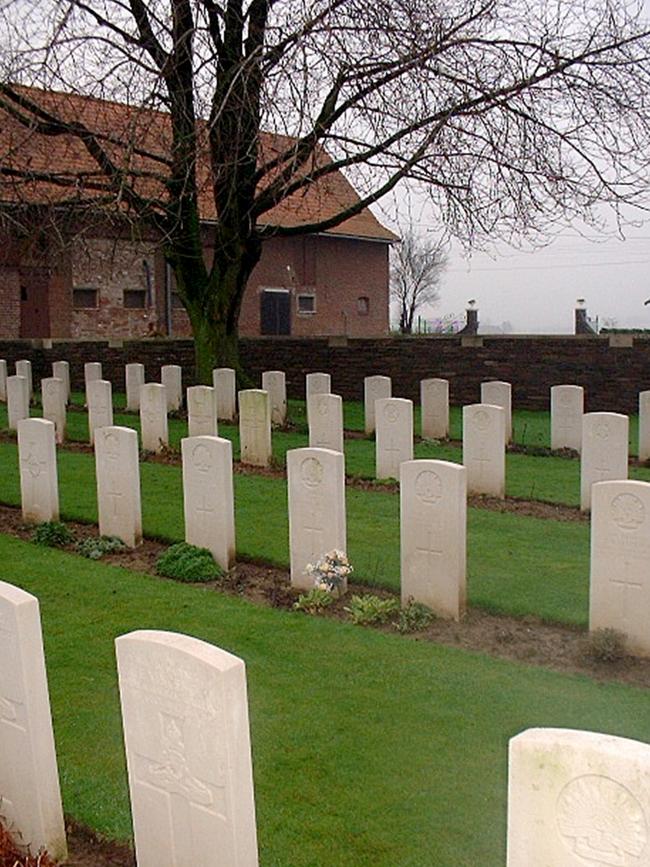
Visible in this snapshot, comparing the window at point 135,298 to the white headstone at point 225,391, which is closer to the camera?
the white headstone at point 225,391

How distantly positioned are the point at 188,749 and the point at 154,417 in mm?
10469

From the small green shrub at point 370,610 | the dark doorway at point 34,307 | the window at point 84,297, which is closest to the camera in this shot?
the small green shrub at point 370,610

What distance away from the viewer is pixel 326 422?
11.7 metres

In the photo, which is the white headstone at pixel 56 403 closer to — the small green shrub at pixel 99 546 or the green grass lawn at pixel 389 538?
the green grass lawn at pixel 389 538

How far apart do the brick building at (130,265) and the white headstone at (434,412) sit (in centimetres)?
328

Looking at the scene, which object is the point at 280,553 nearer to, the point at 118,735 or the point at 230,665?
the point at 118,735

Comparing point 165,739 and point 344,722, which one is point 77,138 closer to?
point 344,722

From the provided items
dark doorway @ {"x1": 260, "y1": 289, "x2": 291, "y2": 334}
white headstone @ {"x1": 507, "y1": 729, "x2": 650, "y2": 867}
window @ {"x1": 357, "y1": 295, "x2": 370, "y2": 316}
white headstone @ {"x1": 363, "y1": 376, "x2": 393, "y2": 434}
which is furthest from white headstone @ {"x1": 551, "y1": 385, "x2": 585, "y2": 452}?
window @ {"x1": 357, "y1": 295, "x2": 370, "y2": 316}

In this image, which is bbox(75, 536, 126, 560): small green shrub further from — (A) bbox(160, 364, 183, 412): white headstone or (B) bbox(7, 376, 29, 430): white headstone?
(A) bbox(160, 364, 183, 412): white headstone

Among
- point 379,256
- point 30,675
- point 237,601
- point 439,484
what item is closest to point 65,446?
point 237,601

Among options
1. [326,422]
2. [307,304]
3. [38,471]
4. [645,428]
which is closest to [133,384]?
[326,422]

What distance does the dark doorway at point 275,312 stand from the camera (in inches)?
1236

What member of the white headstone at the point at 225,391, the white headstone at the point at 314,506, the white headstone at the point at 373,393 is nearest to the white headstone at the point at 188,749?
the white headstone at the point at 314,506

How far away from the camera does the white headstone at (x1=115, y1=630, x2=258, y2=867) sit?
2926mm
